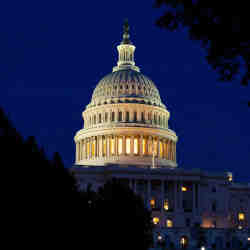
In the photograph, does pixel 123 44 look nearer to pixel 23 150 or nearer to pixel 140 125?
pixel 140 125

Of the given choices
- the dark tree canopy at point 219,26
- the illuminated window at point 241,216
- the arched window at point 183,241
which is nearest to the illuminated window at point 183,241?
the arched window at point 183,241

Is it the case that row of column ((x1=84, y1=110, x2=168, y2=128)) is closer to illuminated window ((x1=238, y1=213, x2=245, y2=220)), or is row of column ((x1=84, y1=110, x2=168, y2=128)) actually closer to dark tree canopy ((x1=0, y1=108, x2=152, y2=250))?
illuminated window ((x1=238, y1=213, x2=245, y2=220))

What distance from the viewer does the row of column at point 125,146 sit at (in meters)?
175

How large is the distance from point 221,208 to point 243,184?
1894 cm

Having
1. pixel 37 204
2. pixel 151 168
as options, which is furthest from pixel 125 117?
pixel 37 204

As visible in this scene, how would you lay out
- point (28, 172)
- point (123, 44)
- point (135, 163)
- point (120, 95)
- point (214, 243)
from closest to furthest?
point (28, 172) → point (214, 243) → point (135, 163) → point (120, 95) → point (123, 44)

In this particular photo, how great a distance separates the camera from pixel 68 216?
51.7m

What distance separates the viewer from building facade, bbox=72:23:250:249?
6186 inches

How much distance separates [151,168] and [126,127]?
61.3 ft

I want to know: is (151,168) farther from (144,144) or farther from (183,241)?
(183,241)

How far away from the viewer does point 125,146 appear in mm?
175500

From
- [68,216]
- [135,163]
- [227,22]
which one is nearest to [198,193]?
[135,163]

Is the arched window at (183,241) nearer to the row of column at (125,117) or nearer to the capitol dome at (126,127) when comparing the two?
the capitol dome at (126,127)

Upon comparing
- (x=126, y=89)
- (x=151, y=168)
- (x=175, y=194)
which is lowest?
(x=175, y=194)
